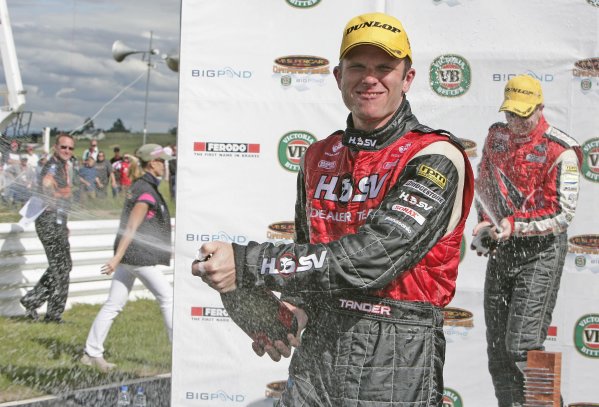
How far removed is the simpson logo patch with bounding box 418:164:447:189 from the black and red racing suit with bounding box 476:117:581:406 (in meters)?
3.05

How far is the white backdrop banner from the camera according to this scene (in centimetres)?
556

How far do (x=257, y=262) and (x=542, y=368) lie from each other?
3.33 meters

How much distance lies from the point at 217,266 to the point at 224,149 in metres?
3.42

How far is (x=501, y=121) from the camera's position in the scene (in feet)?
18.6

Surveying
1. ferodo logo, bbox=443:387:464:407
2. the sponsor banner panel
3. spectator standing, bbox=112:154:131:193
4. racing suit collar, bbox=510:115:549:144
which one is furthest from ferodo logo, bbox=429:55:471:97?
spectator standing, bbox=112:154:131:193

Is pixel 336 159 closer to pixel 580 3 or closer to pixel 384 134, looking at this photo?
pixel 384 134

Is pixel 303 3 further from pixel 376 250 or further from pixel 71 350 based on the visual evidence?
pixel 71 350

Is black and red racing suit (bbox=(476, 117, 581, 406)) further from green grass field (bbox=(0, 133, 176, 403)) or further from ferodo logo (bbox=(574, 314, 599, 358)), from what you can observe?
green grass field (bbox=(0, 133, 176, 403))

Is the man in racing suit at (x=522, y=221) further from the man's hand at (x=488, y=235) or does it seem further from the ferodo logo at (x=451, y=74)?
the ferodo logo at (x=451, y=74)

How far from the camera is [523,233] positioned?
5.59 metres

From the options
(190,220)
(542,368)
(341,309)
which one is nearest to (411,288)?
(341,309)

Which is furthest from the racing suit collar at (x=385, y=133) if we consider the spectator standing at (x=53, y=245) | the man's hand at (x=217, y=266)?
the spectator standing at (x=53, y=245)

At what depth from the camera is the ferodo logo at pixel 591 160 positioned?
5.54 meters

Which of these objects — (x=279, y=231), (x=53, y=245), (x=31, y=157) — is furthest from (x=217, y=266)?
(x=31, y=157)
